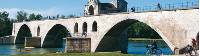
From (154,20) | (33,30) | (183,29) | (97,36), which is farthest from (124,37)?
(33,30)

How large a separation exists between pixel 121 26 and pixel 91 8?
49.8 ft

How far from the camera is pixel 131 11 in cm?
5453

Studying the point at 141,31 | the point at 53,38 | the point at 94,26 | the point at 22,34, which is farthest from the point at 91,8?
the point at 141,31

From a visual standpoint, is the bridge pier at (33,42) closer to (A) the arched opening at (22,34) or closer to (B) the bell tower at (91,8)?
(A) the arched opening at (22,34)

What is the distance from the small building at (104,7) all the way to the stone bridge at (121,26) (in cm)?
376

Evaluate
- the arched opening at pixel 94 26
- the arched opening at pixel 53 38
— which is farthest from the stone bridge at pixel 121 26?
the arched opening at pixel 53 38

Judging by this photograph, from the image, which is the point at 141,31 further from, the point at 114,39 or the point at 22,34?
the point at 114,39

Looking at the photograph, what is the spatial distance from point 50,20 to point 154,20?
36809 millimetres

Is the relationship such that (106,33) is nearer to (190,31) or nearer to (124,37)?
(124,37)

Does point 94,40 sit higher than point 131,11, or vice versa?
point 131,11

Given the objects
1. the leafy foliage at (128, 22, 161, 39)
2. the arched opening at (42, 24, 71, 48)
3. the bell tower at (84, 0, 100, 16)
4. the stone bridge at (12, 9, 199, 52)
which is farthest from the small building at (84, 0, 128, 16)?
the leafy foliage at (128, 22, 161, 39)

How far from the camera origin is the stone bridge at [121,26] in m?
43.9

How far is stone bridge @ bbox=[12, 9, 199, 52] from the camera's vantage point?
144ft

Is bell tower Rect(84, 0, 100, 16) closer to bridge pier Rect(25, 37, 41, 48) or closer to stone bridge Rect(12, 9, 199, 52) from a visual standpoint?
stone bridge Rect(12, 9, 199, 52)
